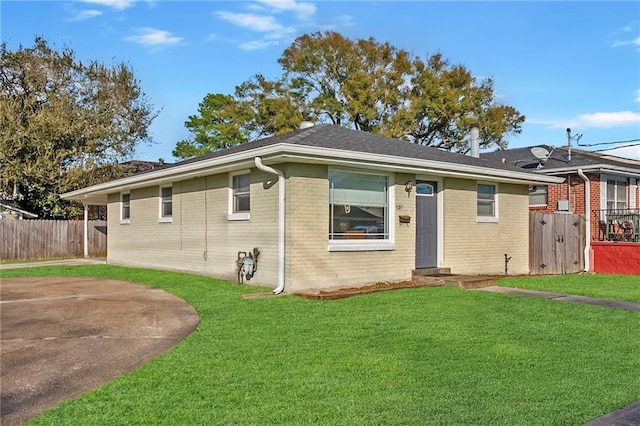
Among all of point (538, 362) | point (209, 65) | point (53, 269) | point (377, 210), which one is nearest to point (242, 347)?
point (538, 362)

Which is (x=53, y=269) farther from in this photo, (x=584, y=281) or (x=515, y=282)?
(x=584, y=281)

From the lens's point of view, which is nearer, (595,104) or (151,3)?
(151,3)

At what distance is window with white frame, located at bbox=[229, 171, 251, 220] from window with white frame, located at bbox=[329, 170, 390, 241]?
201 cm

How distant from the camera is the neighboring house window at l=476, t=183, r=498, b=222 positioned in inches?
572

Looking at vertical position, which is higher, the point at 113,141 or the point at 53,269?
the point at 113,141

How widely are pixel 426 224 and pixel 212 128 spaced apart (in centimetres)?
2494

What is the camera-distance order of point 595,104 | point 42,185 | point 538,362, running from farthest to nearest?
point 42,185
point 595,104
point 538,362

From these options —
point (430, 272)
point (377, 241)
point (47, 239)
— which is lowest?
point (430, 272)

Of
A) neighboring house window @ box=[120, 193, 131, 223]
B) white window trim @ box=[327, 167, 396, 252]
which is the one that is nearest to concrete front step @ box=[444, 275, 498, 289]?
white window trim @ box=[327, 167, 396, 252]

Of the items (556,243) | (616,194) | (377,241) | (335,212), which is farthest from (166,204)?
(616,194)

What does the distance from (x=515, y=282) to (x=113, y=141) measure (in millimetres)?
23313

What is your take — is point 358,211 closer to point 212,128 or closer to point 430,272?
point 430,272

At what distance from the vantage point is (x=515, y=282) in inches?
512

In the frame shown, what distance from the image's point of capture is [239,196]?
488 inches
